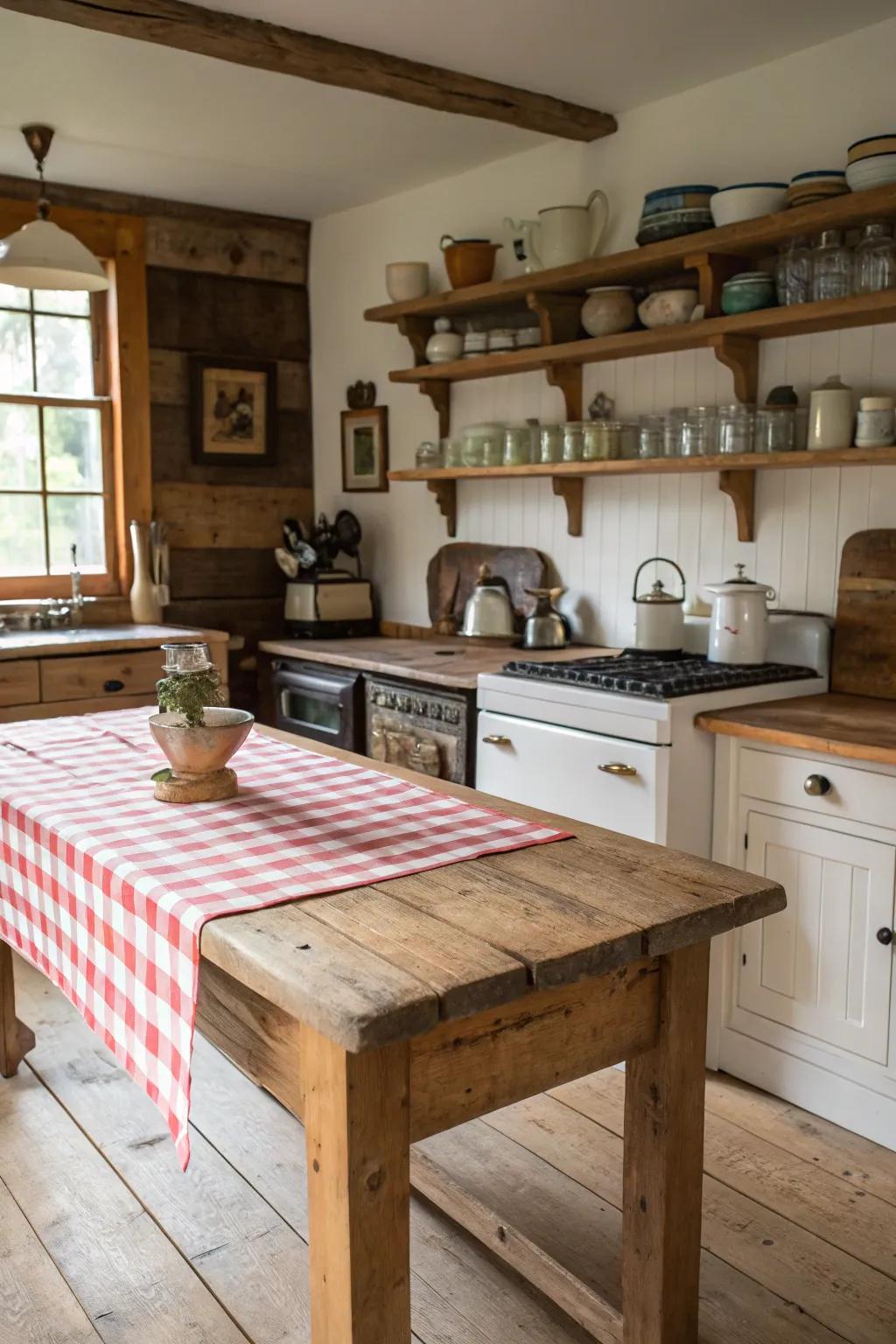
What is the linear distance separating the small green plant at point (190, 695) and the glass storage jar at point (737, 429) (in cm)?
170

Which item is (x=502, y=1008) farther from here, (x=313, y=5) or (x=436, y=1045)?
(x=313, y=5)

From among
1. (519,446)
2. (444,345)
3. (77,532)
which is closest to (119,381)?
(77,532)

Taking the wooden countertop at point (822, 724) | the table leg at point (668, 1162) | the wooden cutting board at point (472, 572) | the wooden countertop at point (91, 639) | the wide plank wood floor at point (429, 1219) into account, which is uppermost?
the wooden cutting board at point (472, 572)

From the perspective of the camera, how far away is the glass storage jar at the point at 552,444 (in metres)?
3.66

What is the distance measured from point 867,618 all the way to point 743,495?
0.49m

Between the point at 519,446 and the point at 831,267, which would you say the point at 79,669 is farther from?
the point at 831,267

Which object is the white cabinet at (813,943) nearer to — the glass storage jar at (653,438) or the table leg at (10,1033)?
the glass storage jar at (653,438)

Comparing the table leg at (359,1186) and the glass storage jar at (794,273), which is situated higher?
the glass storage jar at (794,273)

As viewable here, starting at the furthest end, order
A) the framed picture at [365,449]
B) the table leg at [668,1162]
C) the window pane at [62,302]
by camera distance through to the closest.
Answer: the framed picture at [365,449]
the window pane at [62,302]
the table leg at [668,1162]

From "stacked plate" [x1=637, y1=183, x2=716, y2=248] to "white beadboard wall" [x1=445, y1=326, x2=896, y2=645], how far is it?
14.3 inches

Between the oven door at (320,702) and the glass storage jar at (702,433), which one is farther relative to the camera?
the oven door at (320,702)

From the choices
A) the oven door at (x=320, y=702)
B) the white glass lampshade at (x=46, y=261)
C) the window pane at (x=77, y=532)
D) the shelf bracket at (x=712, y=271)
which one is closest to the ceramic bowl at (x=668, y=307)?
the shelf bracket at (x=712, y=271)

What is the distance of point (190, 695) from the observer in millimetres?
1966

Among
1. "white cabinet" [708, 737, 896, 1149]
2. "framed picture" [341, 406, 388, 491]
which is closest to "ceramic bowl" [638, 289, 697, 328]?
"white cabinet" [708, 737, 896, 1149]
